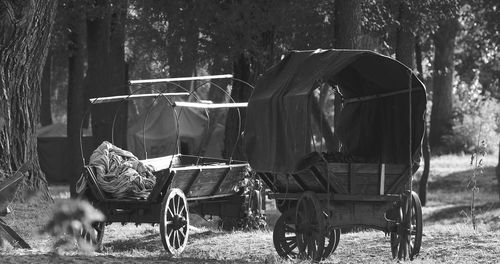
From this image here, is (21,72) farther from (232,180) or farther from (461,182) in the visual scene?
(461,182)

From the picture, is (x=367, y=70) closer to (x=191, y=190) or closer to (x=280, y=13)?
(x=191, y=190)

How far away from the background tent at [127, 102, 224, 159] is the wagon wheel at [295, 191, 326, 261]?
2279 cm

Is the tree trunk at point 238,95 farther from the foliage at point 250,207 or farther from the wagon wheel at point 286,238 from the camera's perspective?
the wagon wheel at point 286,238

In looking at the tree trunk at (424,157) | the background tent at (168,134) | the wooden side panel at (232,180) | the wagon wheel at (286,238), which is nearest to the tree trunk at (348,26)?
the wooden side panel at (232,180)

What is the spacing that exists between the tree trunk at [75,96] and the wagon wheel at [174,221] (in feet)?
35.2

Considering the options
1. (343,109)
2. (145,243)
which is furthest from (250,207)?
(343,109)

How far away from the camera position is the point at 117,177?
544 inches

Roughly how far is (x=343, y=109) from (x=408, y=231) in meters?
2.45

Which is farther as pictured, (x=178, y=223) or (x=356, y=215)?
(x=178, y=223)

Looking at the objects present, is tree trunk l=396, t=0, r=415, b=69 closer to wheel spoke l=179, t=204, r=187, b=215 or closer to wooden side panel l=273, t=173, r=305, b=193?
wheel spoke l=179, t=204, r=187, b=215

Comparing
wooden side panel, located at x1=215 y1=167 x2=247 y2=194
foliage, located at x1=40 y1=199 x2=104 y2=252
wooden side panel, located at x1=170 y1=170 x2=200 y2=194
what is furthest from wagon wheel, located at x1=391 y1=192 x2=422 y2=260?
foliage, located at x1=40 y1=199 x2=104 y2=252

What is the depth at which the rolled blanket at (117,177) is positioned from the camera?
1373 cm

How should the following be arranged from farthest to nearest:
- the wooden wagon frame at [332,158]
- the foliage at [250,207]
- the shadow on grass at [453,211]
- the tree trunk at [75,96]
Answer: the tree trunk at [75,96] → the shadow on grass at [453,211] → the foliage at [250,207] → the wooden wagon frame at [332,158]

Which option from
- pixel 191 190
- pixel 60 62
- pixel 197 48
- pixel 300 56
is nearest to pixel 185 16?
pixel 197 48
